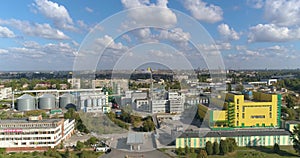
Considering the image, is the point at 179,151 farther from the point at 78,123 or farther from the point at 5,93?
the point at 5,93

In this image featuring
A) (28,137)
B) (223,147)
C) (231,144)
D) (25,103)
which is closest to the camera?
(223,147)

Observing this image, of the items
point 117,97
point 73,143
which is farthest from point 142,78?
point 73,143

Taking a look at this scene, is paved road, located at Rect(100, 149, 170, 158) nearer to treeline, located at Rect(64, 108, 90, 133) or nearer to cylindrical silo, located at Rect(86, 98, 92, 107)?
treeline, located at Rect(64, 108, 90, 133)

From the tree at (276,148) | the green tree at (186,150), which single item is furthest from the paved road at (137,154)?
the tree at (276,148)

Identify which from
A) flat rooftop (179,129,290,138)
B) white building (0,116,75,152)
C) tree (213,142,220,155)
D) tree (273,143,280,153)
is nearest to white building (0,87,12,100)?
white building (0,116,75,152)

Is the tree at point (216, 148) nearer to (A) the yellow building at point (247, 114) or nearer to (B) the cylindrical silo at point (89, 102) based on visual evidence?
(A) the yellow building at point (247, 114)

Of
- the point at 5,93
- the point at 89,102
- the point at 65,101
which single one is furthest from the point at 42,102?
the point at 5,93
